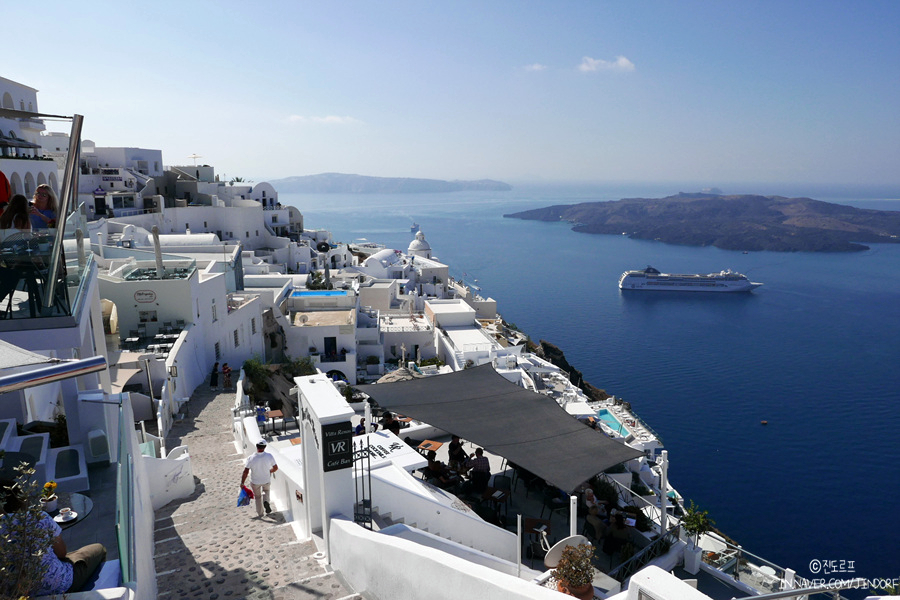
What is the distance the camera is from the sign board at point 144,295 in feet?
55.0

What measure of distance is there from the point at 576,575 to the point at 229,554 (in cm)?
382

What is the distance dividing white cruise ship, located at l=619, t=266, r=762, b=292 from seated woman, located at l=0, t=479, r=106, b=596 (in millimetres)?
85239

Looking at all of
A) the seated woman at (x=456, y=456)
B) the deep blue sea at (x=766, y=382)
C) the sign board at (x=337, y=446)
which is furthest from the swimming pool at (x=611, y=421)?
the sign board at (x=337, y=446)

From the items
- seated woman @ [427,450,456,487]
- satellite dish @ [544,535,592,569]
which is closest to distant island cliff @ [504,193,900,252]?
seated woman @ [427,450,456,487]

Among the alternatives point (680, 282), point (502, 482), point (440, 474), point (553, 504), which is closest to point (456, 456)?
point (440, 474)

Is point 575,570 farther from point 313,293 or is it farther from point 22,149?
point 313,293

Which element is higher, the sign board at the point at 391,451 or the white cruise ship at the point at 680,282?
the sign board at the point at 391,451

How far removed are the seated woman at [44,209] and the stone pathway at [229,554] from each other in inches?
160

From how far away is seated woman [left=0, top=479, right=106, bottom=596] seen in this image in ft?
11.3

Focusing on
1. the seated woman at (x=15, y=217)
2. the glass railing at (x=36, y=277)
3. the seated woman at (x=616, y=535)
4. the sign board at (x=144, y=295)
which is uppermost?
the seated woman at (x=15, y=217)

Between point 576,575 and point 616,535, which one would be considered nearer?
point 576,575

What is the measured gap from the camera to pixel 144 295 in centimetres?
1677

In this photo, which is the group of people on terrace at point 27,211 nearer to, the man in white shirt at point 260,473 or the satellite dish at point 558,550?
the man in white shirt at point 260,473

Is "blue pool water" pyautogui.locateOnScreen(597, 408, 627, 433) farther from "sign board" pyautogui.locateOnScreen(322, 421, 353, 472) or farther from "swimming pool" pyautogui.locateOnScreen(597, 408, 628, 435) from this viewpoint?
"sign board" pyautogui.locateOnScreen(322, 421, 353, 472)
